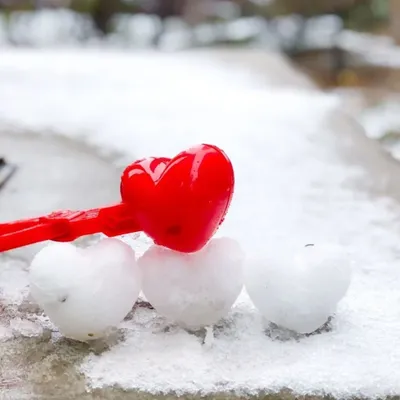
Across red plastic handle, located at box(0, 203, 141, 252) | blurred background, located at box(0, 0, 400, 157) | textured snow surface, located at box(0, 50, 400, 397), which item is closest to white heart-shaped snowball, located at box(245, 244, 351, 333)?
textured snow surface, located at box(0, 50, 400, 397)

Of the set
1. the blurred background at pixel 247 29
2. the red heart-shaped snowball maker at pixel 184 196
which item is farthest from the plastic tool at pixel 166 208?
the blurred background at pixel 247 29

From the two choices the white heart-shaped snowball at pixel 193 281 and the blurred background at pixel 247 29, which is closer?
the white heart-shaped snowball at pixel 193 281

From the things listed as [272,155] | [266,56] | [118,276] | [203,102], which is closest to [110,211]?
[118,276]

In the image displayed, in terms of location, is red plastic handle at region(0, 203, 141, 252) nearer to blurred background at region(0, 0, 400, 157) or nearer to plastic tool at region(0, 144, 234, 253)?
plastic tool at region(0, 144, 234, 253)

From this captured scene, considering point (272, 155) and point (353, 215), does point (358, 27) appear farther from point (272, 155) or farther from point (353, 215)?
point (353, 215)

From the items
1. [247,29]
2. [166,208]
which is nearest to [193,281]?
[166,208]

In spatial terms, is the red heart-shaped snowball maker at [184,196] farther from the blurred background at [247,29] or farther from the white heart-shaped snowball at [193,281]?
the blurred background at [247,29]

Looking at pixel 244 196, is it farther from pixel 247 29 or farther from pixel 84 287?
pixel 247 29
